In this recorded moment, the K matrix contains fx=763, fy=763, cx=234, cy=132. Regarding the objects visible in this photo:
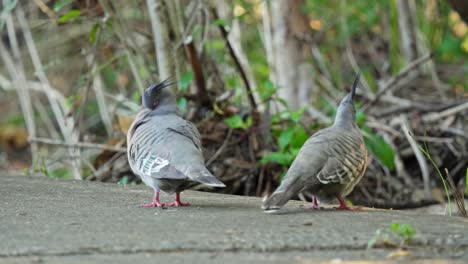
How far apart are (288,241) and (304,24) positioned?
5744 millimetres

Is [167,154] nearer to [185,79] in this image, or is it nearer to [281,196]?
[281,196]

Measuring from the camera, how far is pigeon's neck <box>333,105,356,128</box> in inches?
195

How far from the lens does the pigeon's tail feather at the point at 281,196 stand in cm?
401

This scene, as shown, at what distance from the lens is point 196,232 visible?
347cm

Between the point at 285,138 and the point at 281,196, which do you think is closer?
the point at 281,196

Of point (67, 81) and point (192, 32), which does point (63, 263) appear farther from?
point (67, 81)

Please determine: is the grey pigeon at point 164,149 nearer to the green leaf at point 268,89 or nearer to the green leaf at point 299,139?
the green leaf at point 268,89

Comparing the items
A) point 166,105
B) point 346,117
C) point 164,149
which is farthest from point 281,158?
point 164,149

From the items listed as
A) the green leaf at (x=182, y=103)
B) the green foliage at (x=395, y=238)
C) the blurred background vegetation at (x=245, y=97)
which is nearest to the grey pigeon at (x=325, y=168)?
the green foliage at (x=395, y=238)

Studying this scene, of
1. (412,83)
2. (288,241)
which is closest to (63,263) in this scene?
(288,241)

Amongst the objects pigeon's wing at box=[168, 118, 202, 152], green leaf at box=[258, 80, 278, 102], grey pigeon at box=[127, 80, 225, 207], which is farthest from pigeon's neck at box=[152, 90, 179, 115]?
green leaf at box=[258, 80, 278, 102]

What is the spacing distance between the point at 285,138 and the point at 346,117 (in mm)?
1616

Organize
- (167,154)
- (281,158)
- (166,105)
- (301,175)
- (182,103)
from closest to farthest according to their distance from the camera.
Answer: (301,175), (167,154), (166,105), (281,158), (182,103)

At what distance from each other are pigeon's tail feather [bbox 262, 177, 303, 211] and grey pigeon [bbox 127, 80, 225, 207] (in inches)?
11.2
